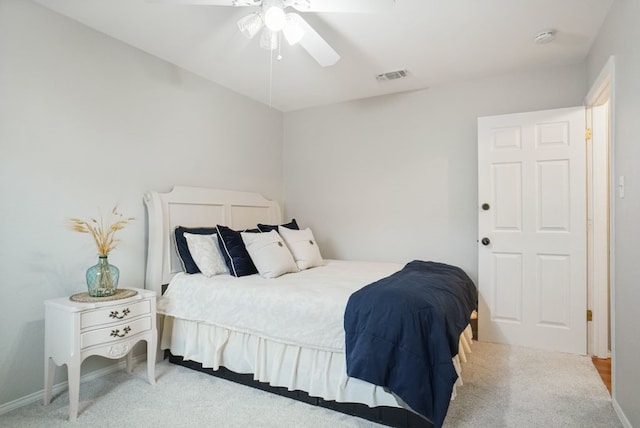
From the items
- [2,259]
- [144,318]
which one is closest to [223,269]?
[144,318]

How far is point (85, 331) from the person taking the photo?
2031 millimetres

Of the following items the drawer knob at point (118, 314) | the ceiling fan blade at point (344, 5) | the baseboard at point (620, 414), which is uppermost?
the ceiling fan blade at point (344, 5)

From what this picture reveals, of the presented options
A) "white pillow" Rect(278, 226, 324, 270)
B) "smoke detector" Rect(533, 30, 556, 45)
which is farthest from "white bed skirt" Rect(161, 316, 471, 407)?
"smoke detector" Rect(533, 30, 556, 45)

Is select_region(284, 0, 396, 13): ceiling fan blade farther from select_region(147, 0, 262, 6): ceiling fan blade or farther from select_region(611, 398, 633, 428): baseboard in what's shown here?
select_region(611, 398, 633, 428): baseboard

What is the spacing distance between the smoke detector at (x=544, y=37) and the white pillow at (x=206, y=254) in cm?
287

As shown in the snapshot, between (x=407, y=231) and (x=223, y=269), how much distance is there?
75.6 inches

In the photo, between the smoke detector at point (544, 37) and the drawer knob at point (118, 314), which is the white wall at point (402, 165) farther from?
the drawer knob at point (118, 314)

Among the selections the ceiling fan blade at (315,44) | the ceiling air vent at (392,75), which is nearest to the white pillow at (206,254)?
the ceiling fan blade at (315,44)

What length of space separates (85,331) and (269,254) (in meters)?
1.26

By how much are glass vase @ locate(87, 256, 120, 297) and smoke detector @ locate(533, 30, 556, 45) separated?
3.33 metres

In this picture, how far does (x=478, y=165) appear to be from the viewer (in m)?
3.34

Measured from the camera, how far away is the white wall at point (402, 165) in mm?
3414

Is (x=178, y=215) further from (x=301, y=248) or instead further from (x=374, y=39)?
(x=374, y=39)

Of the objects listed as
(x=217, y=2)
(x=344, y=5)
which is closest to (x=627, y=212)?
(x=344, y=5)
